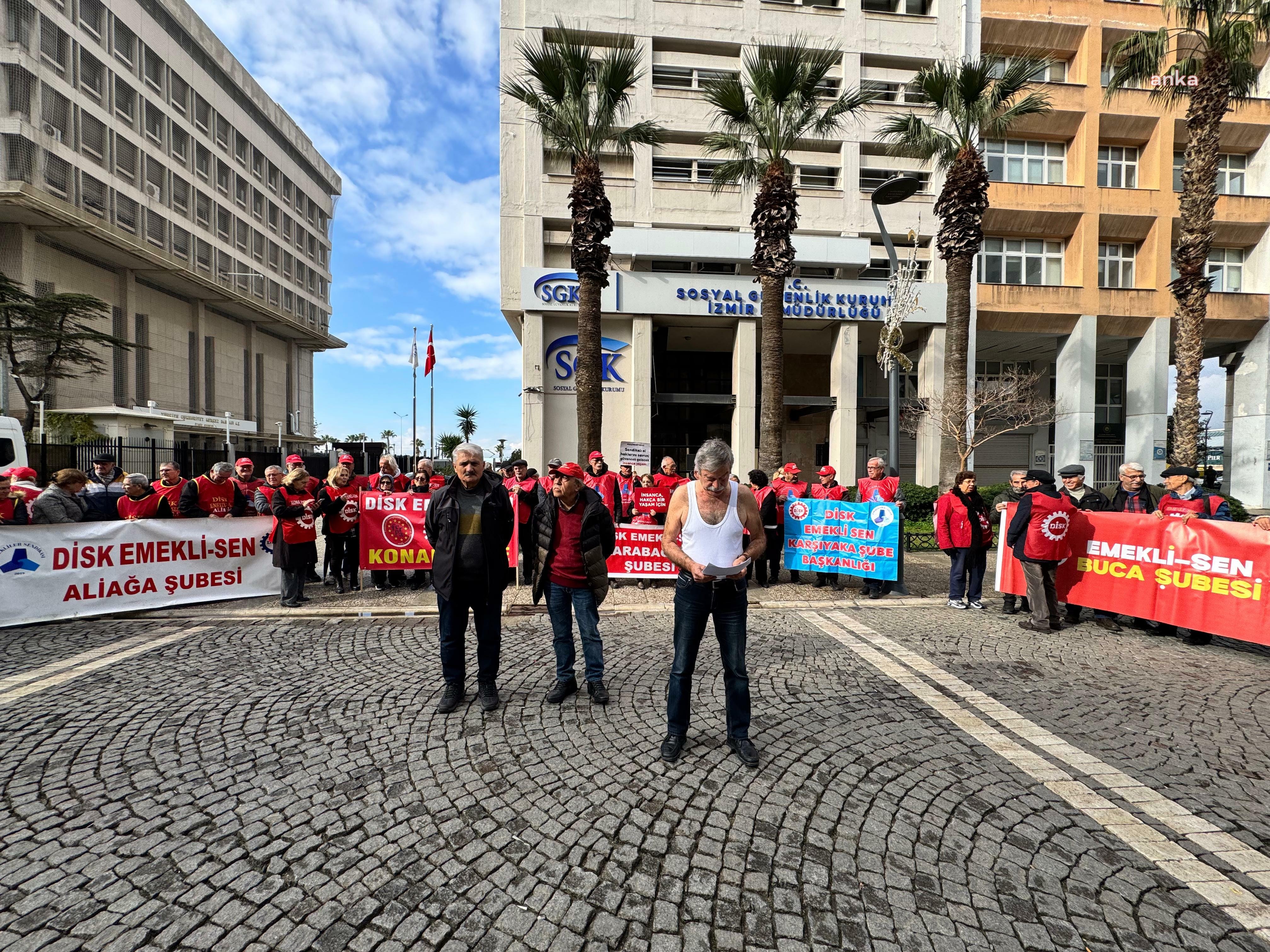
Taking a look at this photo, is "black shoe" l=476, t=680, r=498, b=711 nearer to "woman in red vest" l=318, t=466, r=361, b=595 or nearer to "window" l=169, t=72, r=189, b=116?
"woman in red vest" l=318, t=466, r=361, b=595

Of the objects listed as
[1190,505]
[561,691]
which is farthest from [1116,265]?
[561,691]

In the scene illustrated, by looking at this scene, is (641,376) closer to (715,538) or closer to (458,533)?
(458,533)

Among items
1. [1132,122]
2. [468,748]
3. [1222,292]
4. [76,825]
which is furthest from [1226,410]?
[76,825]

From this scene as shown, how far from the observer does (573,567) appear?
14.4ft

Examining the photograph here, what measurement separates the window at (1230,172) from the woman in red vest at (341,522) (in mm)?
33569

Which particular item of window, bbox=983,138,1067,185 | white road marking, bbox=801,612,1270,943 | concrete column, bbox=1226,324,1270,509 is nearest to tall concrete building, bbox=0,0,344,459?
white road marking, bbox=801,612,1270,943

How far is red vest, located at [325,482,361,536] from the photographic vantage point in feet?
25.6

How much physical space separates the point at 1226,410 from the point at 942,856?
114 ft

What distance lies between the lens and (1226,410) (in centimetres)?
2573

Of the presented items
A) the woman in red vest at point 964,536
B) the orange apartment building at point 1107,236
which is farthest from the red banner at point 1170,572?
the orange apartment building at point 1107,236

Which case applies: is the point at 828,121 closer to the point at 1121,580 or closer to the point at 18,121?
the point at 1121,580

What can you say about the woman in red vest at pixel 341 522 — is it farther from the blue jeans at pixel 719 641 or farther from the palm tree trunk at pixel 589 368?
the palm tree trunk at pixel 589 368

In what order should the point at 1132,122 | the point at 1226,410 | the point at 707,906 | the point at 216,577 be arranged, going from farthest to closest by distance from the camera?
the point at 1226,410 → the point at 1132,122 → the point at 216,577 → the point at 707,906

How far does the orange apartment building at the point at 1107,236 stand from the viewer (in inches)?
859
